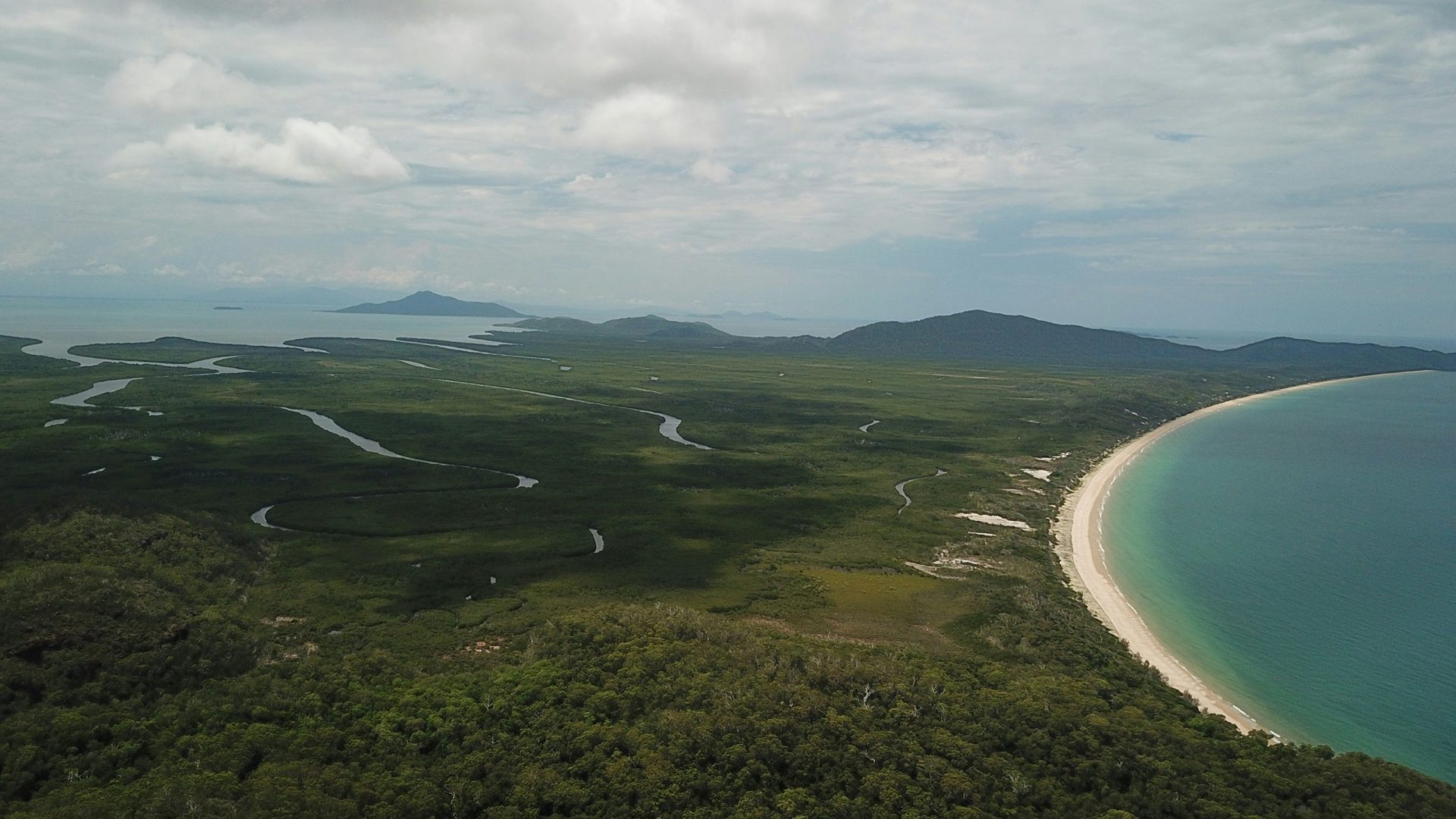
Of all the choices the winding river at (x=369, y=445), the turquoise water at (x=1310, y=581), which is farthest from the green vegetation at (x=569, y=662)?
the turquoise water at (x=1310, y=581)

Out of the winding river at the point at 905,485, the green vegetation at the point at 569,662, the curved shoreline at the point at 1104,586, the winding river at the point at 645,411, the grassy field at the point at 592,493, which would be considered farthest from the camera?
the winding river at the point at 645,411

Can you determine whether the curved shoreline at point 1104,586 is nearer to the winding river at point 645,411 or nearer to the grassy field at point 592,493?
the grassy field at point 592,493

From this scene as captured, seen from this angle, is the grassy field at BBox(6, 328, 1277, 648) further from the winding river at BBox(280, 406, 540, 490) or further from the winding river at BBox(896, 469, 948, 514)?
the winding river at BBox(280, 406, 540, 490)

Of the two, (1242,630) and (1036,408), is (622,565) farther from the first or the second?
(1036,408)

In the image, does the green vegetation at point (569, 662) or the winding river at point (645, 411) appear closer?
the green vegetation at point (569, 662)

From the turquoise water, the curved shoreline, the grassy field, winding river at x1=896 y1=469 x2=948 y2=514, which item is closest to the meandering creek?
the grassy field

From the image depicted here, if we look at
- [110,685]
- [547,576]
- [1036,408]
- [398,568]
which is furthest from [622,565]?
[1036,408]

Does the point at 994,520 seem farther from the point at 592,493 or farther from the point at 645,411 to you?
the point at 645,411
